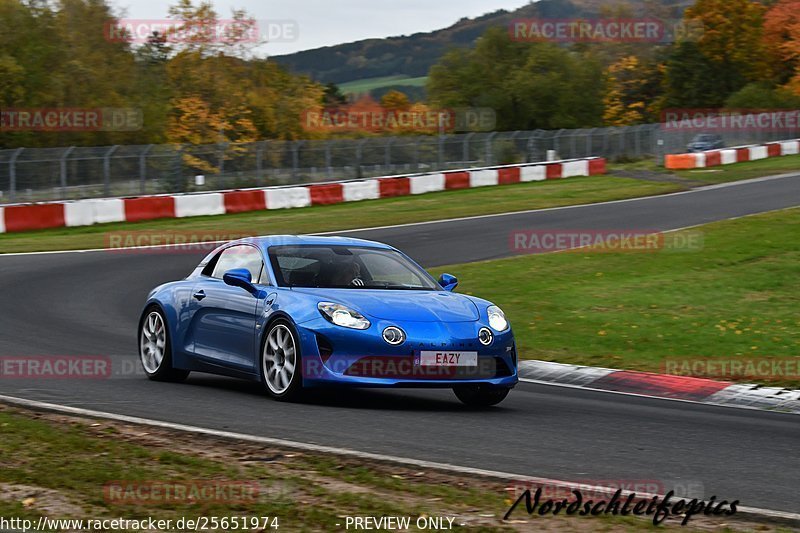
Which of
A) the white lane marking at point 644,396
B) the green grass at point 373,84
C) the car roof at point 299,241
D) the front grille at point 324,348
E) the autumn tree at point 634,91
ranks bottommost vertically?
the white lane marking at point 644,396

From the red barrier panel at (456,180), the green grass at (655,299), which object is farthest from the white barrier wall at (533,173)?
the green grass at (655,299)

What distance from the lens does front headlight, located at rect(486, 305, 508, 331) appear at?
9586 millimetres

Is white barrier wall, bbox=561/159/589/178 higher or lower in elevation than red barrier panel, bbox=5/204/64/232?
higher

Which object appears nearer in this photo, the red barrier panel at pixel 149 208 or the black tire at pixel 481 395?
the black tire at pixel 481 395

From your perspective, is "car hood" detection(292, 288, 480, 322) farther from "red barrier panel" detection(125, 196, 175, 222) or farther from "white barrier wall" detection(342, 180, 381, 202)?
"white barrier wall" detection(342, 180, 381, 202)

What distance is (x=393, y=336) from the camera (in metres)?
9.02

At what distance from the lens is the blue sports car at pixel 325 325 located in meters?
9.03

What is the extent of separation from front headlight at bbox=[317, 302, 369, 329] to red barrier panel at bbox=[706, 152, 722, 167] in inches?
1490

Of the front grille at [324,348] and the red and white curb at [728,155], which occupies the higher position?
the red and white curb at [728,155]

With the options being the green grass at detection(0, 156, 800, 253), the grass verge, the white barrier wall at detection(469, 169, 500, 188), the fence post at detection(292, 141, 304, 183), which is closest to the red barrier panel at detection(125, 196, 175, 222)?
the green grass at detection(0, 156, 800, 253)

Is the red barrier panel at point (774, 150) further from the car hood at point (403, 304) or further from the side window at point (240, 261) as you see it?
the car hood at point (403, 304)

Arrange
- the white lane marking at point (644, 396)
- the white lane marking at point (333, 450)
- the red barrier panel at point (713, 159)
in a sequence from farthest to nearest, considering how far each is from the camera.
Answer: the red barrier panel at point (713, 159)
the white lane marking at point (644, 396)
the white lane marking at point (333, 450)

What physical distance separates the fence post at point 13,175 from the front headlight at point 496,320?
23.0 metres

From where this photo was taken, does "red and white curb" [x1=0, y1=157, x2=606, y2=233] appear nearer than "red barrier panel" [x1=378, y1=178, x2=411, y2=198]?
Yes
